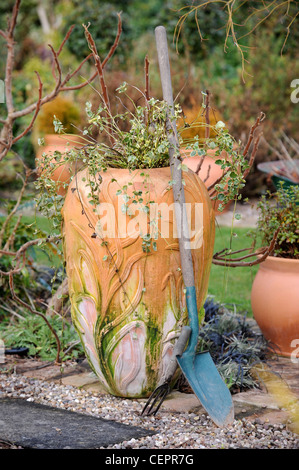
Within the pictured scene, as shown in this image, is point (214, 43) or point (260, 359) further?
point (214, 43)

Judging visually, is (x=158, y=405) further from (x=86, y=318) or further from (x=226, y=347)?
(x=226, y=347)

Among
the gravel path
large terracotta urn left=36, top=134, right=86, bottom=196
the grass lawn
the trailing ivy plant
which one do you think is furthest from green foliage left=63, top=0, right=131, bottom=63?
the gravel path

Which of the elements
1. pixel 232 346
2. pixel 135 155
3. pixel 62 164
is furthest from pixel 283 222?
pixel 62 164

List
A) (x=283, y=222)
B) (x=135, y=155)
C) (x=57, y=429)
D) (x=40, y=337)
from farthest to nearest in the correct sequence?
(x=40, y=337)
(x=283, y=222)
(x=135, y=155)
(x=57, y=429)

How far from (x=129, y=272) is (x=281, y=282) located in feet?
3.37

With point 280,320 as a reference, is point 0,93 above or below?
above

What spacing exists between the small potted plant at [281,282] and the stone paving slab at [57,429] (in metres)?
1.12

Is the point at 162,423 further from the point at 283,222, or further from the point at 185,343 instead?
the point at 283,222

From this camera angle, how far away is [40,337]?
3.10m

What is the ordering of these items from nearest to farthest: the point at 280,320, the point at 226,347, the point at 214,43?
the point at 226,347
the point at 280,320
the point at 214,43

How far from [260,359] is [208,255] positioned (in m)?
0.76

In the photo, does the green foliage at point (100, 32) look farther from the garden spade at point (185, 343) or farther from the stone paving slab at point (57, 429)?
the stone paving slab at point (57, 429)
